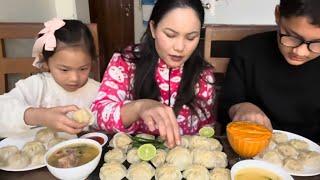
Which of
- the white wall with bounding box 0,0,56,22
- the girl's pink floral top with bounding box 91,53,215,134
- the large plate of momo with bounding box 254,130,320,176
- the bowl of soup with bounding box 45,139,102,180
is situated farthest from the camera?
the white wall with bounding box 0,0,56,22

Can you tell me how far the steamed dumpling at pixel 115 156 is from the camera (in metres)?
0.95

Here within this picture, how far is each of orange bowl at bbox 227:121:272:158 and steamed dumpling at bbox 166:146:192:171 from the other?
150 millimetres

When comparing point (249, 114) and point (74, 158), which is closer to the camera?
point (74, 158)

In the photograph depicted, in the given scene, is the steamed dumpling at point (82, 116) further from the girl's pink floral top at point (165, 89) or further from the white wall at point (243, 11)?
the white wall at point (243, 11)

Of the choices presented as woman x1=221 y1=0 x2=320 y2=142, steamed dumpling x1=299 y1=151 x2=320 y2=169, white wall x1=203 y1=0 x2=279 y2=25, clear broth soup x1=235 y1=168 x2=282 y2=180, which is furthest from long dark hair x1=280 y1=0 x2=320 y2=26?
white wall x1=203 y1=0 x2=279 y2=25

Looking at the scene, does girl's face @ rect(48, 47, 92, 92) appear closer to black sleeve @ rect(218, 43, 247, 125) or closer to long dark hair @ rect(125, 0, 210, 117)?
long dark hair @ rect(125, 0, 210, 117)

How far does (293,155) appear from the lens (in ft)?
3.32

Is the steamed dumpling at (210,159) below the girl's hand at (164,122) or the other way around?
below

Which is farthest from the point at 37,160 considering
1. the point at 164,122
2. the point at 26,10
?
the point at 26,10

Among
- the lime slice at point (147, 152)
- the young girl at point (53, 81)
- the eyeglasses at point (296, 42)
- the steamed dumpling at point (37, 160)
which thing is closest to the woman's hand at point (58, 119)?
the young girl at point (53, 81)

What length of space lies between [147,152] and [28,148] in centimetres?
40

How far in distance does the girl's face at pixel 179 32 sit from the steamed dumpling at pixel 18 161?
0.66m

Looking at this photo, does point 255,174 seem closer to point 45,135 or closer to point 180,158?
point 180,158

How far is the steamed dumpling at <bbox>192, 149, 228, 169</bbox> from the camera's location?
0.94 metres
